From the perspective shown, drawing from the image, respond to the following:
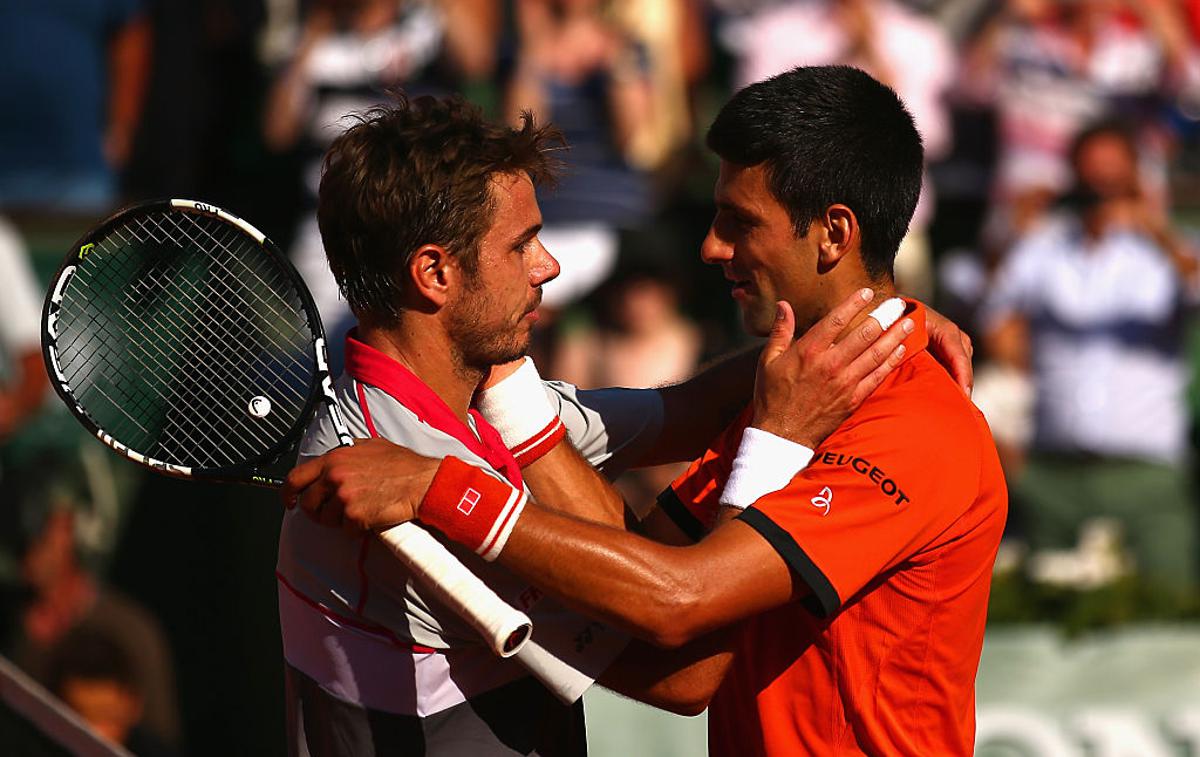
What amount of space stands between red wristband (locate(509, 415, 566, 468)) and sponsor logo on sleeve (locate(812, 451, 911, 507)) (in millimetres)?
690

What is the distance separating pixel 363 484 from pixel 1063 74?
6196 millimetres

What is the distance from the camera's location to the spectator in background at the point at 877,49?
8305mm

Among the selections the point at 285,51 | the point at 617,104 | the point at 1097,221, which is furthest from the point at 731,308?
the point at 285,51

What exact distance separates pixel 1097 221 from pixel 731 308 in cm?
188

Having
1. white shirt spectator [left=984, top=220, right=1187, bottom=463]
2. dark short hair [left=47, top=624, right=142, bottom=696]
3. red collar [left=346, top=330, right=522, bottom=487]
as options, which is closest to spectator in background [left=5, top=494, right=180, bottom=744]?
dark short hair [left=47, top=624, right=142, bottom=696]

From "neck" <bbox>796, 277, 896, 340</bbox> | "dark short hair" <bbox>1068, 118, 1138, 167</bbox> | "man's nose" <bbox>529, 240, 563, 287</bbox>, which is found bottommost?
"dark short hair" <bbox>1068, 118, 1138, 167</bbox>

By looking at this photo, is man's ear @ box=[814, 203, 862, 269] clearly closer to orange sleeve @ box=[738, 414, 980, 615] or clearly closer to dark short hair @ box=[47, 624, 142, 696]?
orange sleeve @ box=[738, 414, 980, 615]

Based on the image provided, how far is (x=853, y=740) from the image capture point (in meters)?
3.44

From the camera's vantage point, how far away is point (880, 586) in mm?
3455

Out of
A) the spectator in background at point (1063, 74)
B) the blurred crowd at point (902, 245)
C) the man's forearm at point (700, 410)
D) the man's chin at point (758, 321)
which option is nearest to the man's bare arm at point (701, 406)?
the man's forearm at point (700, 410)

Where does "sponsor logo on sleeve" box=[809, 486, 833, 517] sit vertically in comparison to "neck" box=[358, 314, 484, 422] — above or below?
below

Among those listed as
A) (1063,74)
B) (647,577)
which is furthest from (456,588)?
(1063,74)

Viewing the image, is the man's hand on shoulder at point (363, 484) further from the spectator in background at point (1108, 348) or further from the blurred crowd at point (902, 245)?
the spectator in background at point (1108, 348)

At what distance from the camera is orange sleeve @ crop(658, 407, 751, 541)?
3.85 meters
